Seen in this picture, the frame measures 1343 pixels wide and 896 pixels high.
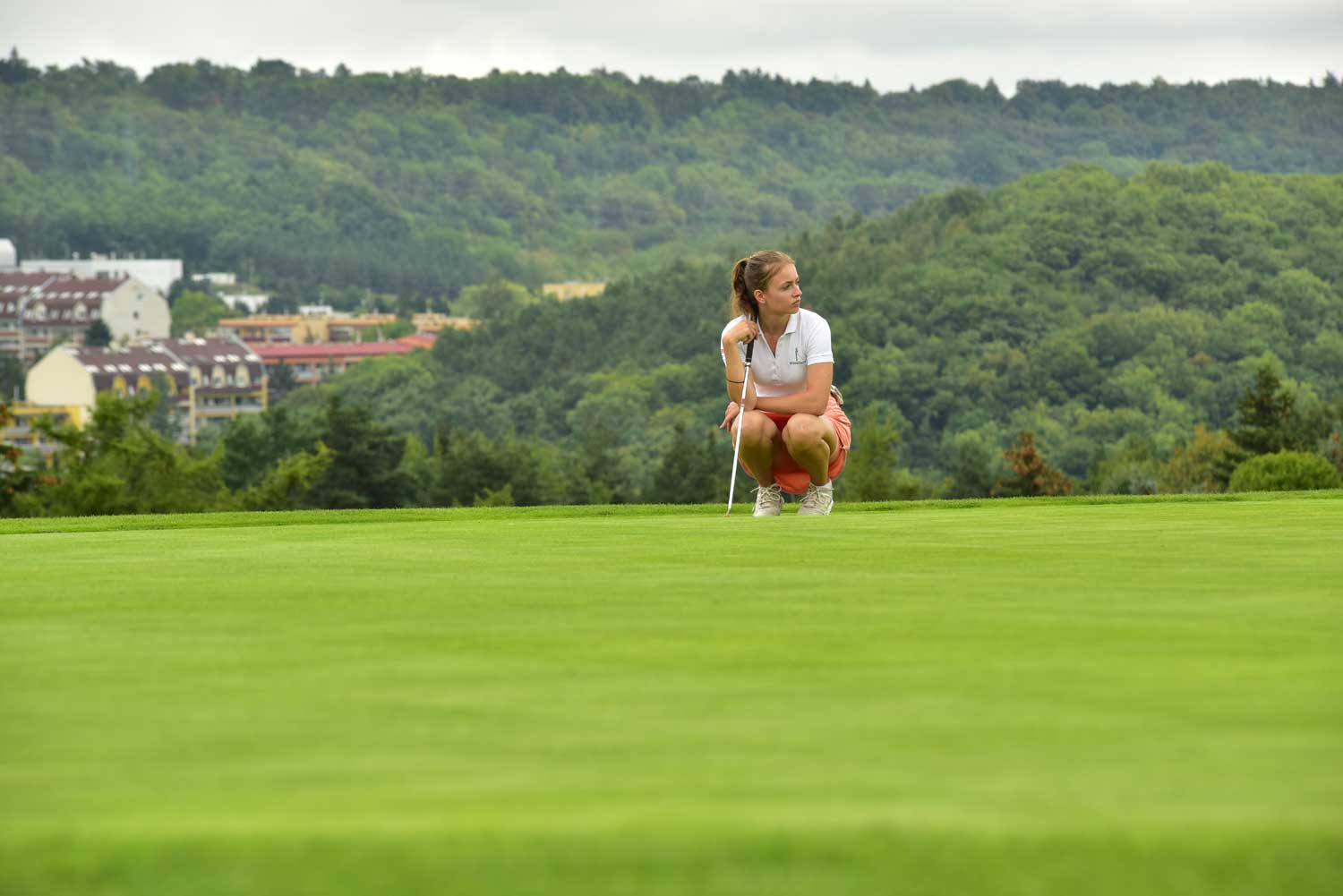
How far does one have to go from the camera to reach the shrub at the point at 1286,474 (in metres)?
41.7

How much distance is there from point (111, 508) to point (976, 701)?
5214cm

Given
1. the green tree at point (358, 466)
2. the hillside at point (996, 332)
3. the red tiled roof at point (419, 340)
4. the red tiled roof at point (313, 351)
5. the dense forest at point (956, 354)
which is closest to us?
the green tree at point (358, 466)

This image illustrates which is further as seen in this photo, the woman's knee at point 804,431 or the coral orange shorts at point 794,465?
the coral orange shorts at point 794,465

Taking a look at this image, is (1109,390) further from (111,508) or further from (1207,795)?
(1207,795)

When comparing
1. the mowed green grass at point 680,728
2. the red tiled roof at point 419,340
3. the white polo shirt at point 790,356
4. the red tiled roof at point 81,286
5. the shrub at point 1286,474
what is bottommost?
the shrub at point 1286,474

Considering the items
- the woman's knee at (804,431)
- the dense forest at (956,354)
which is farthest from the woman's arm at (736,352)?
the dense forest at (956,354)

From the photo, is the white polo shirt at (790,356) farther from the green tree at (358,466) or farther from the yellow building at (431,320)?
the yellow building at (431,320)

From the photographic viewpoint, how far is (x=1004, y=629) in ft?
14.3

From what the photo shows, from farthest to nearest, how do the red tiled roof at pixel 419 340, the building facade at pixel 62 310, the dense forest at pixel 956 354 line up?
the building facade at pixel 62 310
the red tiled roof at pixel 419 340
the dense forest at pixel 956 354

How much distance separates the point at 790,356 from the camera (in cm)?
922

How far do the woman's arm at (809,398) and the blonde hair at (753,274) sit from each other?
42 centimetres

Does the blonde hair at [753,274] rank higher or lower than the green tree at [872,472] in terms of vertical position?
higher

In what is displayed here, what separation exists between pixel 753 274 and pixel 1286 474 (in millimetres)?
37565

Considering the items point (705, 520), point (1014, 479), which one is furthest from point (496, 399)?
point (705, 520)
